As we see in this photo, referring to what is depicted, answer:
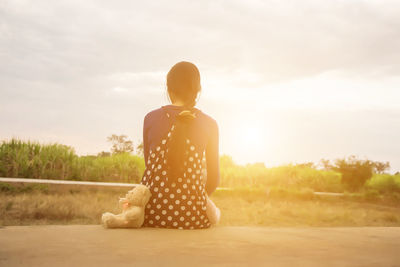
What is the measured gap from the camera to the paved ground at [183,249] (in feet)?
4.30

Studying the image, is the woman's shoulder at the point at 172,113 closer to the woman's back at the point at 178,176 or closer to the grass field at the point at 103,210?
the woman's back at the point at 178,176

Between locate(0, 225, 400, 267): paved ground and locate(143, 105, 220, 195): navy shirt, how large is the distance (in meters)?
0.90

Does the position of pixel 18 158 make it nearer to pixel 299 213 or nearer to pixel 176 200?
pixel 299 213

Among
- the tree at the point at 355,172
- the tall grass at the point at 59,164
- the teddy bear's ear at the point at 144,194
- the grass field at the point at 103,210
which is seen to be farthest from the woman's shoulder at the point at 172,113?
the tree at the point at 355,172

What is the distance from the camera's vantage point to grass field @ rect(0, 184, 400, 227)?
669 centimetres

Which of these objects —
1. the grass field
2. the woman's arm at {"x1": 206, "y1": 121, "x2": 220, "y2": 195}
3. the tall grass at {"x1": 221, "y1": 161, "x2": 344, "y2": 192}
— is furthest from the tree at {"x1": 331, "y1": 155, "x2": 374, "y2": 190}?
the woman's arm at {"x1": 206, "y1": 121, "x2": 220, "y2": 195}

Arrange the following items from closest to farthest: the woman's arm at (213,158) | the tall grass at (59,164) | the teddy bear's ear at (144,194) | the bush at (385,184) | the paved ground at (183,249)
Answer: the paved ground at (183,249) < the teddy bear's ear at (144,194) < the woman's arm at (213,158) < the tall grass at (59,164) < the bush at (385,184)

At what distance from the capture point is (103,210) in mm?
7473

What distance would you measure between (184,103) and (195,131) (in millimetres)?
221

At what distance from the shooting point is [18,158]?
994cm

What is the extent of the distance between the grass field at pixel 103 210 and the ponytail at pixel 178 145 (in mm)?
4429

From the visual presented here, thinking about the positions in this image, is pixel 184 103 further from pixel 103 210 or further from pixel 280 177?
pixel 280 177

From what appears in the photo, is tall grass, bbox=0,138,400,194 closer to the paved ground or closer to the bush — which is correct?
the bush

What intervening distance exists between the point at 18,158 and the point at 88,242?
9335 millimetres
